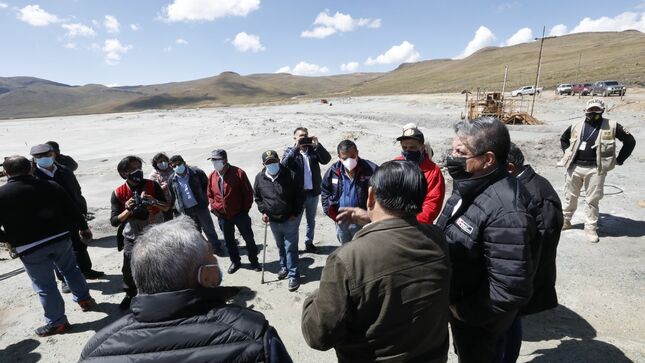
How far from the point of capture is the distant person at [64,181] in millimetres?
4969

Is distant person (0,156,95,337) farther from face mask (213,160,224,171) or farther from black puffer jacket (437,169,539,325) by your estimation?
black puffer jacket (437,169,539,325)

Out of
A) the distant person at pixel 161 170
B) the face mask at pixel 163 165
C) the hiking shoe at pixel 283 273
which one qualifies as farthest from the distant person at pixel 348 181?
the face mask at pixel 163 165

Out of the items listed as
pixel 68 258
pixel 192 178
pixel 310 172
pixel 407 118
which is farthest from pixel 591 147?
pixel 407 118

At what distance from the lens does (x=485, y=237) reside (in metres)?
2.20

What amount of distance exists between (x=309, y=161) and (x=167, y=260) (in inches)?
180

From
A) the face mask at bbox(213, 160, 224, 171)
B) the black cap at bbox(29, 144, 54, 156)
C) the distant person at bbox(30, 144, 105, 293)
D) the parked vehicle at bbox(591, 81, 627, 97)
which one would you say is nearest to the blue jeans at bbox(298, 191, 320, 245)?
the face mask at bbox(213, 160, 224, 171)

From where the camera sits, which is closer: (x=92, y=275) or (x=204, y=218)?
(x=92, y=275)

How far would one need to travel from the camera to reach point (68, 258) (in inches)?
172

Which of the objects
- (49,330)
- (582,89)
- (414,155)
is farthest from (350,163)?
(582,89)

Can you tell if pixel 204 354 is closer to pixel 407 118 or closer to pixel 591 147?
pixel 591 147

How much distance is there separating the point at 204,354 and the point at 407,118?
97.9ft

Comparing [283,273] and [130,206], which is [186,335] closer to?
[130,206]

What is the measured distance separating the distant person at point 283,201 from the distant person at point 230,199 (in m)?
0.39

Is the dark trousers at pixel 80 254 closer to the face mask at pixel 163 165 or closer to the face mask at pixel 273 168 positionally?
the face mask at pixel 163 165
